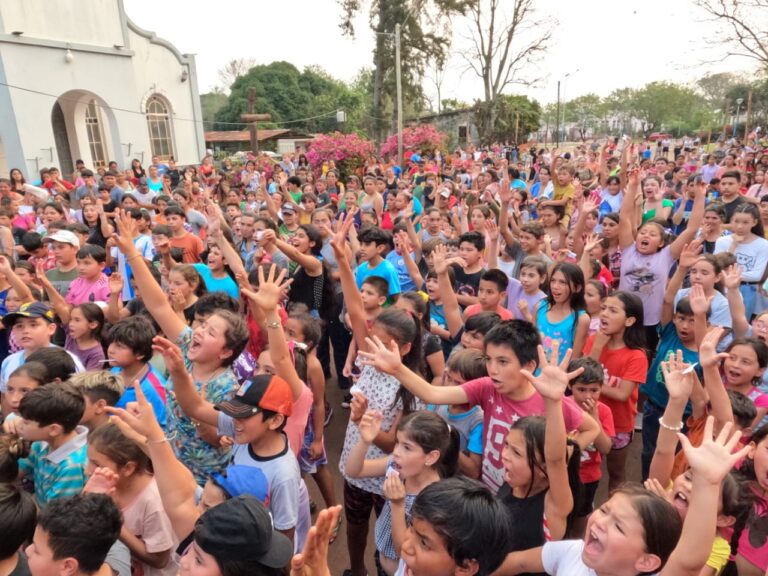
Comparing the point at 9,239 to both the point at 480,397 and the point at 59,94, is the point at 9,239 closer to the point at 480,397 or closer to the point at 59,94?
the point at 480,397

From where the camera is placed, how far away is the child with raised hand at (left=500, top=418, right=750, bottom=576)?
164cm

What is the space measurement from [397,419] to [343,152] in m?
13.9

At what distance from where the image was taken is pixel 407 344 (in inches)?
120

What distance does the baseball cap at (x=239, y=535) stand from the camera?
5.18 feet

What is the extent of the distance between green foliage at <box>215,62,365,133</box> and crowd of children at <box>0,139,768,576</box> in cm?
4479

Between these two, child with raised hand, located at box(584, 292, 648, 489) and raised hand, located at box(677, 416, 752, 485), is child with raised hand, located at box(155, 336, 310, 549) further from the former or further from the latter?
child with raised hand, located at box(584, 292, 648, 489)

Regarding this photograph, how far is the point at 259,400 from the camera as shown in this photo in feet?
7.61

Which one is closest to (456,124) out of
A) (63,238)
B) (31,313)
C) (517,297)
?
(517,297)

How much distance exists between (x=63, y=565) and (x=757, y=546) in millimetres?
2589

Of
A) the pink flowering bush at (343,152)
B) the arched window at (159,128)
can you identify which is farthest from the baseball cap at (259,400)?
the arched window at (159,128)

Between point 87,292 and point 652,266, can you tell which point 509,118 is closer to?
point 652,266

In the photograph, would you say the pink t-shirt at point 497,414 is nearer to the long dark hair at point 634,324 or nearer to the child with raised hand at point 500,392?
the child with raised hand at point 500,392

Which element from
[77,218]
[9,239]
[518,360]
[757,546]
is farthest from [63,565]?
[77,218]

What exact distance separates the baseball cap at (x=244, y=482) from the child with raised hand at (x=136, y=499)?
16.7 inches
